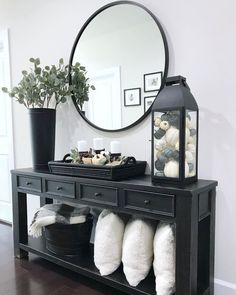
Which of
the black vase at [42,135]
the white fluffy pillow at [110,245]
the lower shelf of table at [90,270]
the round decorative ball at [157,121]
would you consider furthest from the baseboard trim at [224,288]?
the black vase at [42,135]

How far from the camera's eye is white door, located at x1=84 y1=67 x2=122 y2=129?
84.8 inches

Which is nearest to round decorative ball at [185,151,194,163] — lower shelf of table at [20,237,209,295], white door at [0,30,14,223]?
lower shelf of table at [20,237,209,295]

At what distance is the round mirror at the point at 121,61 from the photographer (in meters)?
1.94

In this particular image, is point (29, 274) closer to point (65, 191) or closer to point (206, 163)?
point (65, 191)

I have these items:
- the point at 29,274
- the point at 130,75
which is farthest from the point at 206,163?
the point at 29,274

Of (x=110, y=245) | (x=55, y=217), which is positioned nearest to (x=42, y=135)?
(x=55, y=217)

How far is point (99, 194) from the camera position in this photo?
5.86 feet

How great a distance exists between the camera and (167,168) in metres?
1.57

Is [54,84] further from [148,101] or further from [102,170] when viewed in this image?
[102,170]

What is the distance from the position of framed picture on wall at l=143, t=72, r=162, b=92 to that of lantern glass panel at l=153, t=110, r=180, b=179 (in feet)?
1.27

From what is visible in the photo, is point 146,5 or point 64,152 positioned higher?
point 146,5

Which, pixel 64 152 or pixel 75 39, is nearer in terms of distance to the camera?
pixel 75 39

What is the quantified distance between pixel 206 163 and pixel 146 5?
1165 mm

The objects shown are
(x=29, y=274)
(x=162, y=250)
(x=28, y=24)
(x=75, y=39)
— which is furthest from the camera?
(x=28, y=24)
